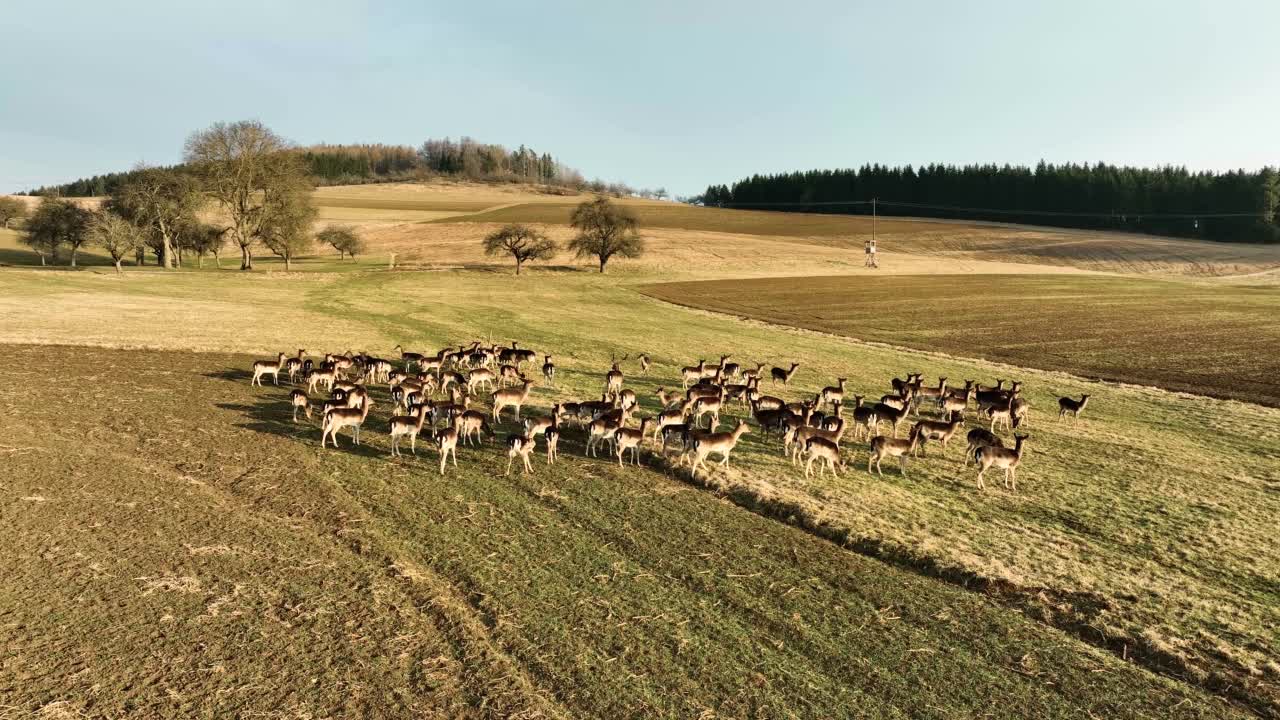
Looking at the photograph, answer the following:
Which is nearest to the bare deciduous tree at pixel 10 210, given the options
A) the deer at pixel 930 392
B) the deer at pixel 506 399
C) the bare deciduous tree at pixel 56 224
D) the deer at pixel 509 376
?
the bare deciduous tree at pixel 56 224

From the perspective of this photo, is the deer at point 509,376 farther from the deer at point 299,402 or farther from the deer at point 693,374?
the deer at point 299,402

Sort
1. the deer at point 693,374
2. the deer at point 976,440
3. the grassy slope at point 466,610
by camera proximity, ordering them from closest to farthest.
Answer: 1. the grassy slope at point 466,610
2. the deer at point 976,440
3. the deer at point 693,374

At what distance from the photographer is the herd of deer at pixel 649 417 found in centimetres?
1700

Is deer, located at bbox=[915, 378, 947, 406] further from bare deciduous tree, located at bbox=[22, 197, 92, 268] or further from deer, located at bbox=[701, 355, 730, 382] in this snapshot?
bare deciduous tree, located at bbox=[22, 197, 92, 268]

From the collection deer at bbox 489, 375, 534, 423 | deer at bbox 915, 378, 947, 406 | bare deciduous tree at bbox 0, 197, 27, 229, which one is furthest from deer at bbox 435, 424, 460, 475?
bare deciduous tree at bbox 0, 197, 27, 229

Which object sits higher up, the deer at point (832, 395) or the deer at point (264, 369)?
the deer at point (264, 369)

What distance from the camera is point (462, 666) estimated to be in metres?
8.59

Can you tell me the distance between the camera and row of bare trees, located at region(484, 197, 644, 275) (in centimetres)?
8631

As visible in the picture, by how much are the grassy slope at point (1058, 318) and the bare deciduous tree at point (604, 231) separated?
530 inches

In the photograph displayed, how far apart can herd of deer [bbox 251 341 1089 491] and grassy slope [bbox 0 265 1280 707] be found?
85 cm

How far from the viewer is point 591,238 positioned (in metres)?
89.6

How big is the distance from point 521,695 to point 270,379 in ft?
70.2

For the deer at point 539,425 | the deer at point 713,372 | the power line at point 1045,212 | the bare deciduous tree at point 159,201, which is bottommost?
the deer at point 713,372

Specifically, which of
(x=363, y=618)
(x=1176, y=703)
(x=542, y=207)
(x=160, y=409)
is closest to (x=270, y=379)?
(x=160, y=409)
